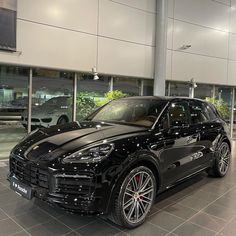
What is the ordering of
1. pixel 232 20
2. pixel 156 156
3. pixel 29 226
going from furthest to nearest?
pixel 232 20 < pixel 156 156 < pixel 29 226

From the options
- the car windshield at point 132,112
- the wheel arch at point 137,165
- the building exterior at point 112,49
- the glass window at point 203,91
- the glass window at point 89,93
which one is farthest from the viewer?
the glass window at point 203,91

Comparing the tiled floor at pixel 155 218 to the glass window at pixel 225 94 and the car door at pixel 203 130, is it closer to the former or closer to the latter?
the car door at pixel 203 130

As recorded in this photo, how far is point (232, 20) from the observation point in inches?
394

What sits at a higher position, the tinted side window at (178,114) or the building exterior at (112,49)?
the building exterior at (112,49)

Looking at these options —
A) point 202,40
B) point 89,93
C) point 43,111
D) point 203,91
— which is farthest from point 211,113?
point 203,91

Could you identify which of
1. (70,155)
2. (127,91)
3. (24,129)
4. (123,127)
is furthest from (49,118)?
(70,155)

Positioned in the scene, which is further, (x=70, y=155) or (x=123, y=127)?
(x=123, y=127)

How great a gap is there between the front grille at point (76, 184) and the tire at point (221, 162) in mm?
2773

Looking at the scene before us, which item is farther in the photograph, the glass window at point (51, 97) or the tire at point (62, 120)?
the tire at point (62, 120)

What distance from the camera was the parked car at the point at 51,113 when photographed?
668 centimetres

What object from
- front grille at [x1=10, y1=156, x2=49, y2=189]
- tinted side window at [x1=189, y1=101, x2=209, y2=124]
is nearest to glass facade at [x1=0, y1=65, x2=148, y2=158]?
tinted side window at [x1=189, y1=101, x2=209, y2=124]

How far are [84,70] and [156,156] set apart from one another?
4330 mm

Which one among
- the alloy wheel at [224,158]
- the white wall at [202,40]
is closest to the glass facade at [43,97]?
the white wall at [202,40]

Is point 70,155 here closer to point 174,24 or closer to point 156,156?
point 156,156
